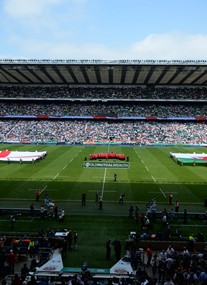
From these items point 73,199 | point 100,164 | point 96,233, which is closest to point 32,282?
point 96,233

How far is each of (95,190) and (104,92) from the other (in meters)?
73.3

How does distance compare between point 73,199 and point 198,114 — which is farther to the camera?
point 198,114

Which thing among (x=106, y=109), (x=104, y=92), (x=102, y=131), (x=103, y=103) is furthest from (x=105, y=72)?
(x=103, y=103)

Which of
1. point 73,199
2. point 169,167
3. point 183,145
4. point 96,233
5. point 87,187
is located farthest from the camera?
point 183,145

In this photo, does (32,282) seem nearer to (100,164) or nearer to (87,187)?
(87,187)

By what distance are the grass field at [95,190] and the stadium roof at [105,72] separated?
107 feet

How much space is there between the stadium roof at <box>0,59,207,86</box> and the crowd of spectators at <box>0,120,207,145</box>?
37.6ft

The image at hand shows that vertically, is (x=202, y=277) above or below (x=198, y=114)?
below

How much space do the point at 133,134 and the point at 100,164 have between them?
142ft

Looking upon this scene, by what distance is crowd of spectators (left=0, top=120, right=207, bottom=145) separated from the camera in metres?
88.5

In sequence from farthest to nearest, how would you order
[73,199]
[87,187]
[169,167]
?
[169,167]
[87,187]
[73,199]

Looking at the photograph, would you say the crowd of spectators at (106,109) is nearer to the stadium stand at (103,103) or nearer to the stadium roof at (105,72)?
the stadium stand at (103,103)

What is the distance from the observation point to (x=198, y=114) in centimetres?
10075

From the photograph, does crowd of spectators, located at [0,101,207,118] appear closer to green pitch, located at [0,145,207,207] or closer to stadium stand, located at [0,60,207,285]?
stadium stand, located at [0,60,207,285]
